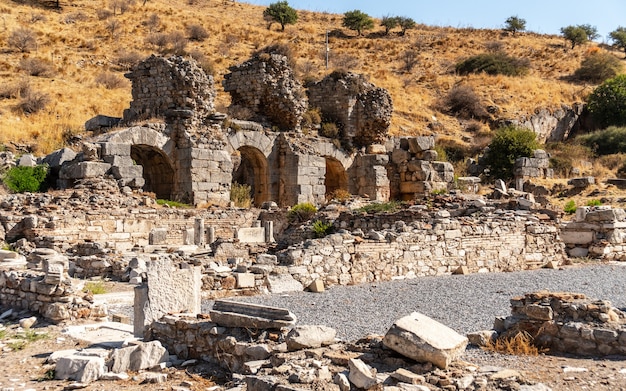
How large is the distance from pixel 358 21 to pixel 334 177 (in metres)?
36.6

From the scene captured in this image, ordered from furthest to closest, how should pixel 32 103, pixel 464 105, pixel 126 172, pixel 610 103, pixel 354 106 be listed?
pixel 464 105 < pixel 610 103 < pixel 32 103 < pixel 354 106 < pixel 126 172

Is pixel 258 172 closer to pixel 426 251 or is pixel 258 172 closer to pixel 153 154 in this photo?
pixel 153 154

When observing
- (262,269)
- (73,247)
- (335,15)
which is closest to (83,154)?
(73,247)

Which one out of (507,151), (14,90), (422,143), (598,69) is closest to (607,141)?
(507,151)

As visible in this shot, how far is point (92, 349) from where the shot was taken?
668cm

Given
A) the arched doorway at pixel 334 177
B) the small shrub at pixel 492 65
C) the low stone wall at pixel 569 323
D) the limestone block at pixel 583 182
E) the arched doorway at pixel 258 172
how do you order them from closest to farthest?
the low stone wall at pixel 569 323 < the arched doorway at pixel 258 172 < the arched doorway at pixel 334 177 < the limestone block at pixel 583 182 < the small shrub at pixel 492 65

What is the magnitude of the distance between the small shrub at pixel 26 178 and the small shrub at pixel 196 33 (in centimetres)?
3130

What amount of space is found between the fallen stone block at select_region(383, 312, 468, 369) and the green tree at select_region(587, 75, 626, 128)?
42.9 meters

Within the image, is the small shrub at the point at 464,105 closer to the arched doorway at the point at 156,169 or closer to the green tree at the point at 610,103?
the green tree at the point at 610,103

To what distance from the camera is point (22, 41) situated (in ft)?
127

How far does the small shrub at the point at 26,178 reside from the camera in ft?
59.6

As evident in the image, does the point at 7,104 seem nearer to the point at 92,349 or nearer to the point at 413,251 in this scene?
the point at 413,251

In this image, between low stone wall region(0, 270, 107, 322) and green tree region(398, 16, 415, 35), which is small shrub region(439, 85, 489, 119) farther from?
low stone wall region(0, 270, 107, 322)

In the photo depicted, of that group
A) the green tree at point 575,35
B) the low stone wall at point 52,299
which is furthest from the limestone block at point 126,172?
the green tree at point 575,35
